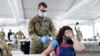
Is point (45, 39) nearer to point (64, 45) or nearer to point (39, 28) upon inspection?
point (39, 28)

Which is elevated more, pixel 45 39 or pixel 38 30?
pixel 38 30

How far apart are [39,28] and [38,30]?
33mm

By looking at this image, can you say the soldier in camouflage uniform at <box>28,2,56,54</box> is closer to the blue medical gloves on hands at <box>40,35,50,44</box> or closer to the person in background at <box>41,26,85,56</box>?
the blue medical gloves on hands at <box>40,35,50,44</box>

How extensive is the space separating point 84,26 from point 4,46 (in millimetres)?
16592

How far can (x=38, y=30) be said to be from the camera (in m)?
3.01

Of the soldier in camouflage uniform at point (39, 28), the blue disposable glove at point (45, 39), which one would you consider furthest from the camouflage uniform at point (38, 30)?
the blue disposable glove at point (45, 39)

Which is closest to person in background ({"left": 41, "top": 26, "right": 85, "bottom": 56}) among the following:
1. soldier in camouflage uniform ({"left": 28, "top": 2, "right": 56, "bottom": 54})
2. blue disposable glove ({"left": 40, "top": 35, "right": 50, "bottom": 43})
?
blue disposable glove ({"left": 40, "top": 35, "right": 50, "bottom": 43})

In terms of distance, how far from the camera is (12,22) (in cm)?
1562

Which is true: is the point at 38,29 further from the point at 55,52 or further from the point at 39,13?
the point at 55,52

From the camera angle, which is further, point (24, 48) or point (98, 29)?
point (98, 29)

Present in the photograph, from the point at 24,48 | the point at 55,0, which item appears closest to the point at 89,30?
the point at 55,0

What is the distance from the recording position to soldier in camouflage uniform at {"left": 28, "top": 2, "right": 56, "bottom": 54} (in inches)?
116

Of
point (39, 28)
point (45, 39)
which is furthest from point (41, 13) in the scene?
point (45, 39)

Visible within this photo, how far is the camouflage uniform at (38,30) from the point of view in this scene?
296cm
